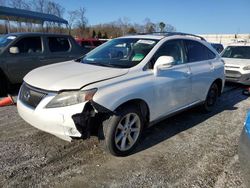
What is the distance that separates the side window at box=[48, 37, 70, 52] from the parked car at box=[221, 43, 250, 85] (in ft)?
18.0

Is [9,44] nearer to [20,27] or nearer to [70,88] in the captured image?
[70,88]

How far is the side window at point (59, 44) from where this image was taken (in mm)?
7355

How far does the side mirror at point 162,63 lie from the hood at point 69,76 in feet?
1.74

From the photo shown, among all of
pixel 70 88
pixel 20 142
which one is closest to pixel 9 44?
pixel 20 142

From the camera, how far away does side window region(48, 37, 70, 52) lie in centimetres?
735

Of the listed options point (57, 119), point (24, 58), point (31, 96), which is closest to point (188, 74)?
point (57, 119)

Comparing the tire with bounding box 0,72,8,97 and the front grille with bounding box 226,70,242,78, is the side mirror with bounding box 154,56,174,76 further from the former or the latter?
the front grille with bounding box 226,70,242,78

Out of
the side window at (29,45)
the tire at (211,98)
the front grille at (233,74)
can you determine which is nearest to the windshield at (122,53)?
the tire at (211,98)

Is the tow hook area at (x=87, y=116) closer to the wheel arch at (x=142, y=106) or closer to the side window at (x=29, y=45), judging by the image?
the wheel arch at (x=142, y=106)

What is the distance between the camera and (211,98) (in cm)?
589

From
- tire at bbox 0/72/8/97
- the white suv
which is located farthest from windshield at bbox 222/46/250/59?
tire at bbox 0/72/8/97

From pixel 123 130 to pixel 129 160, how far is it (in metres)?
0.43

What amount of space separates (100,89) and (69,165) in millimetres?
1110

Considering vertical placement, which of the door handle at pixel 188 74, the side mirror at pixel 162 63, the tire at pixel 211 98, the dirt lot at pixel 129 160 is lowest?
the dirt lot at pixel 129 160
